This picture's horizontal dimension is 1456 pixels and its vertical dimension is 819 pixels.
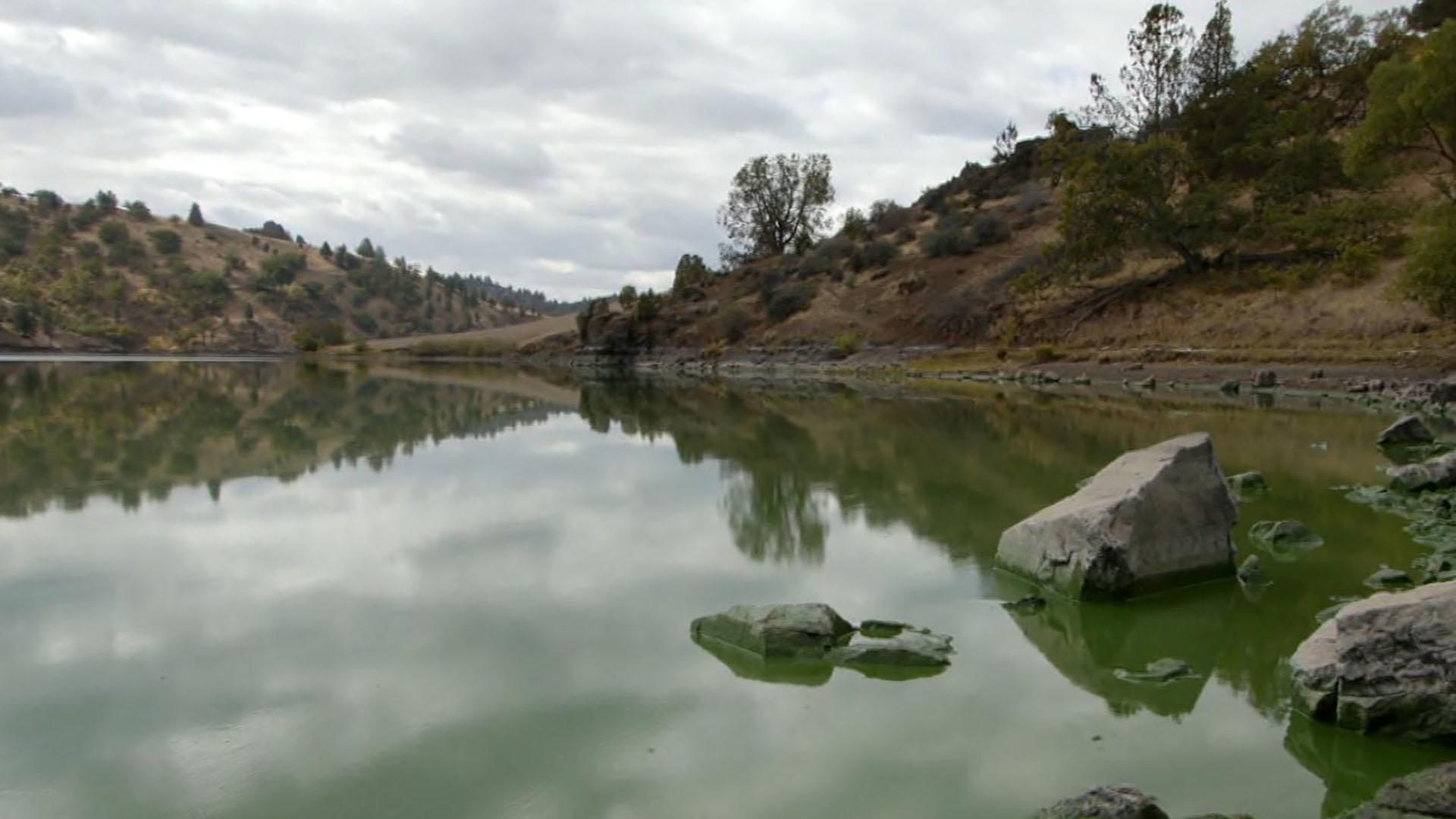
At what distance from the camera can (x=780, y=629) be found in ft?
23.1

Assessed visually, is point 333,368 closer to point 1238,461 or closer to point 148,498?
point 148,498

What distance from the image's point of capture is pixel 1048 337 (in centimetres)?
4541

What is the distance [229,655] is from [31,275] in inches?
5190

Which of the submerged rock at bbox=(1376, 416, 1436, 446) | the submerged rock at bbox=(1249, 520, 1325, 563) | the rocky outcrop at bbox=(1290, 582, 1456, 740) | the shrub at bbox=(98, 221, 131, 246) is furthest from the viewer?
the shrub at bbox=(98, 221, 131, 246)

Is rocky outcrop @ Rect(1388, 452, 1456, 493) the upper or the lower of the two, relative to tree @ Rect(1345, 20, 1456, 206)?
lower

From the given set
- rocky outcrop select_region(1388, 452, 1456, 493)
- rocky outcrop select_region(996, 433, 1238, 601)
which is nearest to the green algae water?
rocky outcrop select_region(996, 433, 1238, 601)

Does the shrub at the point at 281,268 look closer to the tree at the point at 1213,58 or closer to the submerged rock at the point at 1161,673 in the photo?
the tree at the point at 1213,58

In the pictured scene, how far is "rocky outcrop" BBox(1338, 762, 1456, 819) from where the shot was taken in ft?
13.7

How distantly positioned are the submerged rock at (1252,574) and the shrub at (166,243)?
161642 millimetres

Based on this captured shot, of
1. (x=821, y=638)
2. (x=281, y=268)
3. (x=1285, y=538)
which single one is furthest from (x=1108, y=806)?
(x=281, y=268)

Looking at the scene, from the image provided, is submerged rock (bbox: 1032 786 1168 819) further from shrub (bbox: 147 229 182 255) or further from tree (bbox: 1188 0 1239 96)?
shrub (bbox: 147 229 182 255)

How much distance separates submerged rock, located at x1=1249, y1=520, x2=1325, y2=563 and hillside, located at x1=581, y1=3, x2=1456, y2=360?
18.5 m

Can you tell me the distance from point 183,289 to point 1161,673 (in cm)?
14272

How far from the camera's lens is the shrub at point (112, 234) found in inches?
5369
